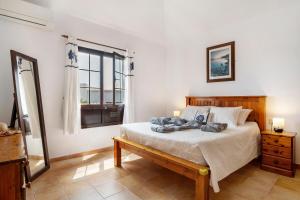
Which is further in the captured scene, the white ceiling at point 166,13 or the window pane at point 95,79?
the window pane at point 95,79

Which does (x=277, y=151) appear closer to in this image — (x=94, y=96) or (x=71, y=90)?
(x=94, y=96)

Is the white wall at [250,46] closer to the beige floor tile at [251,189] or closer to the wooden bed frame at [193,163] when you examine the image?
the wooden bed frame at [193,163]

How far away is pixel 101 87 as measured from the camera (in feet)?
11.8

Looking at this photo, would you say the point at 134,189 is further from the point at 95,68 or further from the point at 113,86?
the point at 95,68

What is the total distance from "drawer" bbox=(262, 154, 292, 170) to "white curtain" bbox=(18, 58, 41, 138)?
3.52m

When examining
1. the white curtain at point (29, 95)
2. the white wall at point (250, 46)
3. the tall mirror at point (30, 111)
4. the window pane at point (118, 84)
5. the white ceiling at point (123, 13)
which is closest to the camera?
the tall mirror at point (30, 111)

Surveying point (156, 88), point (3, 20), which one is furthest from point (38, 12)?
point (156, 88)

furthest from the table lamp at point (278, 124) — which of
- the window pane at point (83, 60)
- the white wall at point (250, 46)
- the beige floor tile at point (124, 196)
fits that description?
the window pane at point (83, 60)

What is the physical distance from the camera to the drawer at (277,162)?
2.48m

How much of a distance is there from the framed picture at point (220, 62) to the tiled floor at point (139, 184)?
1.77 m

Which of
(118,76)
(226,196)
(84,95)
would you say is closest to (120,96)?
(118,76)

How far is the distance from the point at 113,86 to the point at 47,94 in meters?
1.26

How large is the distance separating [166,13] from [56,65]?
2667mm

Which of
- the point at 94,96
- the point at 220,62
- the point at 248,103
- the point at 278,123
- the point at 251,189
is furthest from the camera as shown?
the point at 220,62
